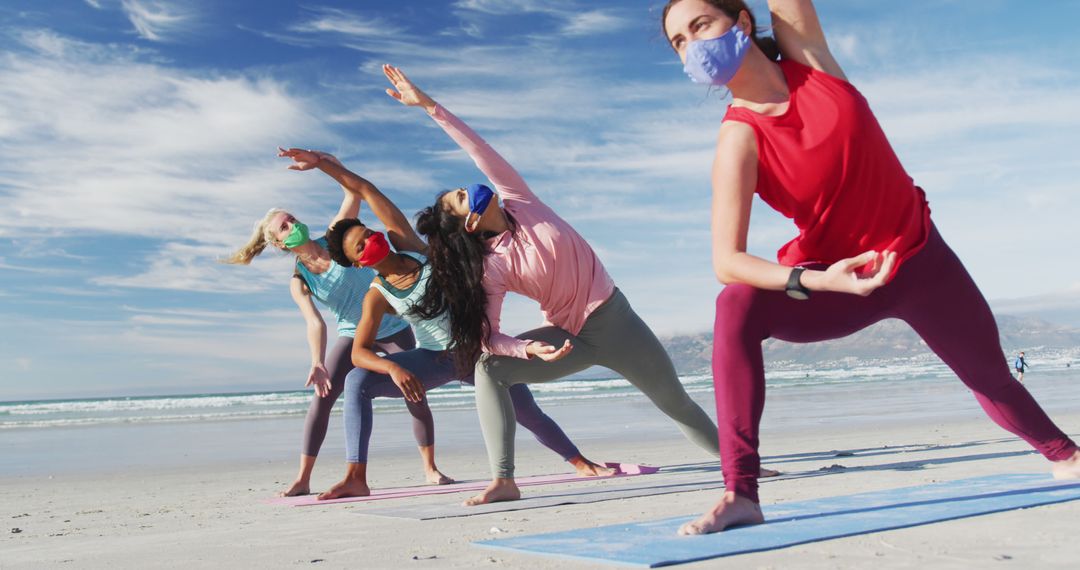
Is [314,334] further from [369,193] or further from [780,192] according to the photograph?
[780,192]

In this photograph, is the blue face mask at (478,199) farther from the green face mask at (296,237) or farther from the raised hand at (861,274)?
the raised hand at (861,274)

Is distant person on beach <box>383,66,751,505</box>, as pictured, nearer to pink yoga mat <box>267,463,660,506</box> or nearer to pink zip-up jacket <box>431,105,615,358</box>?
pink zip-up jacket <box>431,105,615,358</box>

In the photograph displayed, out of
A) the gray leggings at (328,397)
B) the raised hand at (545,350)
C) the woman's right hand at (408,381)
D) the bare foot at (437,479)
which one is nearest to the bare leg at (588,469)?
the bare foot at (437,479)

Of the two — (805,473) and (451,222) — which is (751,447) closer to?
(451,222)

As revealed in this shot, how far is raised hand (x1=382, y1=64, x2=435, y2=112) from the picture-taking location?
4.80 metres

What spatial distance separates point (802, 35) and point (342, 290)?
3828 mm

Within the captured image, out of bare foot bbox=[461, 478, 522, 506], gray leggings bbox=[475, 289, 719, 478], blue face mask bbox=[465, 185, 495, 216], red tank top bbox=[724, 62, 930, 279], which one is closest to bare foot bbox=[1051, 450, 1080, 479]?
red tank top bbox=[724, 62, 930, 279]

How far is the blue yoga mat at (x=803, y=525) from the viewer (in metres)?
2.90

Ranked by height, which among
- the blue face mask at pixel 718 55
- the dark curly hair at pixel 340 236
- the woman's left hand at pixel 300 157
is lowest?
the dark curly hair at pixel 340 236

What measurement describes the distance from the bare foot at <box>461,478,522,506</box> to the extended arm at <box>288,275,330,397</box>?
5.68ft

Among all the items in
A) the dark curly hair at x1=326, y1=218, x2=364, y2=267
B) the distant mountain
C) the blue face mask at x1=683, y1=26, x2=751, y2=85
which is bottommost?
the distant mountain

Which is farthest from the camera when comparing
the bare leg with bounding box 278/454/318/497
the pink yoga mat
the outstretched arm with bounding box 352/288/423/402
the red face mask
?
the bare leg with bounding box 278/454/318/497

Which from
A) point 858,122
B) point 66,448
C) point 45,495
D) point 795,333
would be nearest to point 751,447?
point 795,333

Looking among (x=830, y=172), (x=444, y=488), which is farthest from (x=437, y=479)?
(x=830, y=172)
